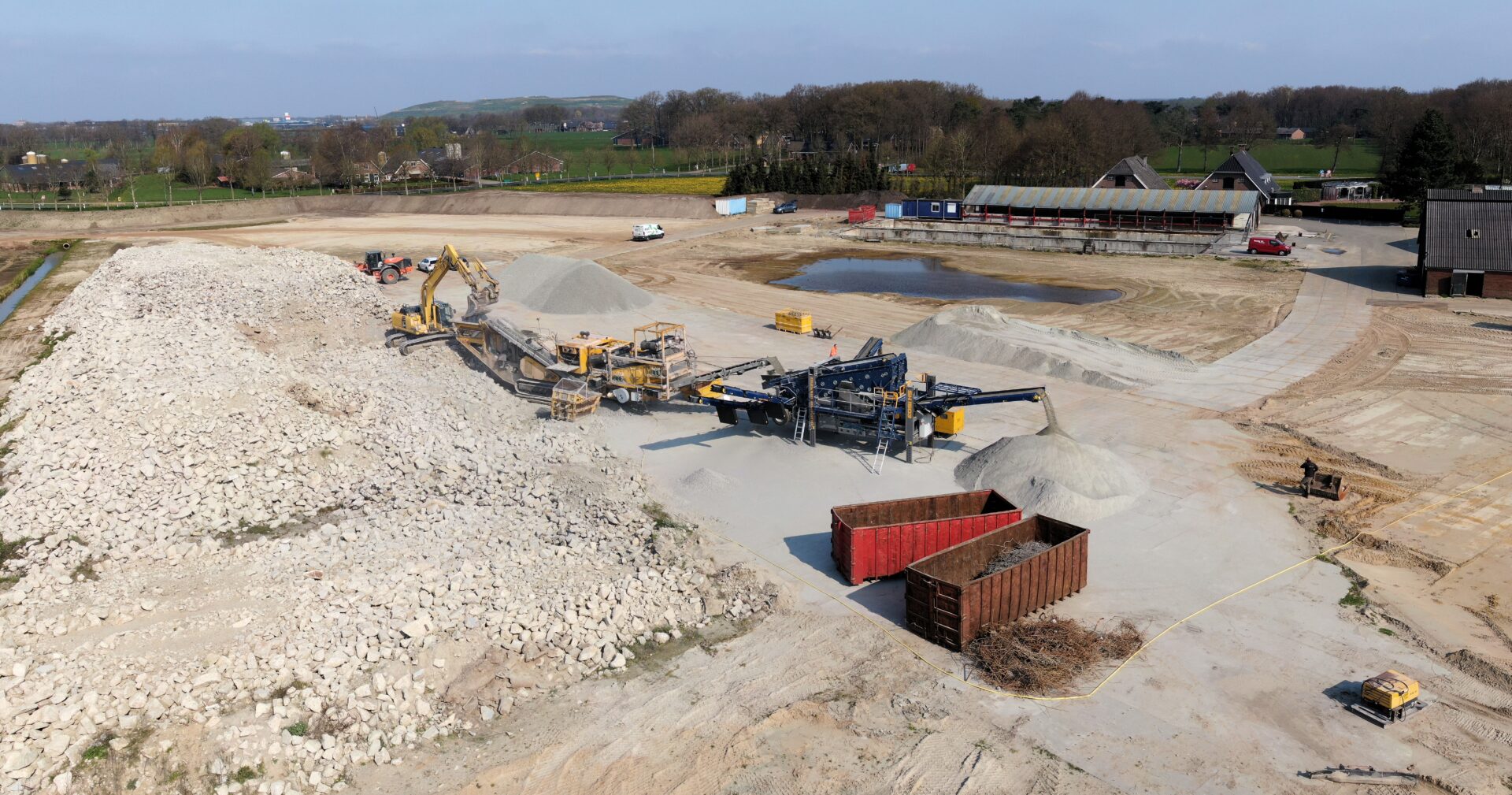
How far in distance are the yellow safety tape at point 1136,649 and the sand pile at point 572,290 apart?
24.5m

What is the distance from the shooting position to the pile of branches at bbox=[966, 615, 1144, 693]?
48.8ft

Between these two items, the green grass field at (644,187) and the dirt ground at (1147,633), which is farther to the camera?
the green grass field at (644,187)

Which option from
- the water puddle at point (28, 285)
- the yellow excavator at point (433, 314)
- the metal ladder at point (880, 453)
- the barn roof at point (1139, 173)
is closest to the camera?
the metal ladder at point (880, 453)

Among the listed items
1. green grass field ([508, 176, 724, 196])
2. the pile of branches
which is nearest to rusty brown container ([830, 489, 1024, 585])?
the pile of branches

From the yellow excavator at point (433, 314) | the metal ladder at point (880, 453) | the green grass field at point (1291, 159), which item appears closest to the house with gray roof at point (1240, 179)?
the green grass field at point (1291, 159)

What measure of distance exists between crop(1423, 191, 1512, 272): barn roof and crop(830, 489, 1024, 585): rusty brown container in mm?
35106

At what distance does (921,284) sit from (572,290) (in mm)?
18549

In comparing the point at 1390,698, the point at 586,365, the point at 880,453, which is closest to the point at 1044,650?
the point at 1390,698

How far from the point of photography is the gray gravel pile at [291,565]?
13938mm

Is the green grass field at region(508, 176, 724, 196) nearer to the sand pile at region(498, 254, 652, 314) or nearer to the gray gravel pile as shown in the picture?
the sand pile at region(498, 254, 652, 314)

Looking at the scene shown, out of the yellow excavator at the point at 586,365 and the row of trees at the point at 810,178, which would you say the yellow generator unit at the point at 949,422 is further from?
the row of trees at the point at 810,178

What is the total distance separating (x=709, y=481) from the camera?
75.5 feet

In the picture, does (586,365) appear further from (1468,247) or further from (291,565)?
(1468,247)

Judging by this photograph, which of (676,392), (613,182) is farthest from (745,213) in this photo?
(676,392)
